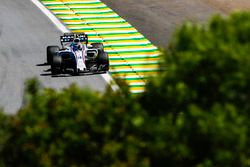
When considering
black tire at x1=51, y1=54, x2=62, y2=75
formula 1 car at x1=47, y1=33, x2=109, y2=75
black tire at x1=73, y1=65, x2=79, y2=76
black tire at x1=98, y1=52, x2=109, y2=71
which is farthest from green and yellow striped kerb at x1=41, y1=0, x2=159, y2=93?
black tire at x1=51, y1=54, x2=62, y2=75

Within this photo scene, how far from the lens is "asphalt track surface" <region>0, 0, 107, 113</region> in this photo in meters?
34.2

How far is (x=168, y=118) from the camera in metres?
16.5

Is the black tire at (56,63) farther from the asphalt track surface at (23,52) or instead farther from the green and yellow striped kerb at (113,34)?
the green and yellow striped kerb at (113,34)

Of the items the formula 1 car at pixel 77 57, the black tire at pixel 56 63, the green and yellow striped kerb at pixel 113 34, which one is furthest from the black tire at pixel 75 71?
the green and yellow striped kerb at pixel 113 34

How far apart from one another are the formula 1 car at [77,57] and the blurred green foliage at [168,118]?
55.3 ft

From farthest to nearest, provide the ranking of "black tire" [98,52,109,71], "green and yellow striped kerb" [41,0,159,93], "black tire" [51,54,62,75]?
"green and yellow striped kerb" [41,0,159,93] → "black tire" [98,52,109,71] → "black tire" [51,54,62,75]

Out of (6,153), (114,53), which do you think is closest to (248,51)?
(6,153)

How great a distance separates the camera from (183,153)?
1603 centimetres

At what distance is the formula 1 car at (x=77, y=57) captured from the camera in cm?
3428

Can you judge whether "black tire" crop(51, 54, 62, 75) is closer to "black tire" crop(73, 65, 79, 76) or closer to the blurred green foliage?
"black tire" crop(73, 65, 79, 76)

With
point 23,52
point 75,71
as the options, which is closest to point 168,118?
point 75,71

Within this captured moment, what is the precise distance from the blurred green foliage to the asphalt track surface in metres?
12.4

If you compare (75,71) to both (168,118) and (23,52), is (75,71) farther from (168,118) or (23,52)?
(168,118)

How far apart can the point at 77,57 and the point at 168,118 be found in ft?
59.2
